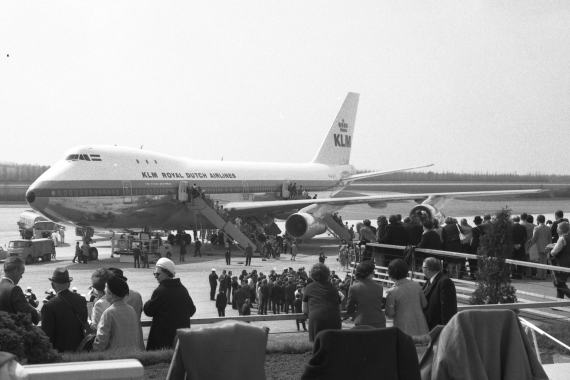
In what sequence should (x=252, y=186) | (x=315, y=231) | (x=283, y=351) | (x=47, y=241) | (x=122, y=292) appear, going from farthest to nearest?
(x=252, y=186)
(x=315, y=231)
(x=47, y=241)
(x=283, y=351)
(x=122, y=292)

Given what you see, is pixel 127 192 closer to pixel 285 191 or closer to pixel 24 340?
pixel 285 191

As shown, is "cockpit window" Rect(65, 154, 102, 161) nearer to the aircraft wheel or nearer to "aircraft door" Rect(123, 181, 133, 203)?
"aircraft door" Rect(123, 181, 133, 203)

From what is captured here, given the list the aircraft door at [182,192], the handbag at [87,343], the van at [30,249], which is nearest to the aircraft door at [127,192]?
the aircraft door at [182,192]

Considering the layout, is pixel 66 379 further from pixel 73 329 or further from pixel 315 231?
pixel 315 231

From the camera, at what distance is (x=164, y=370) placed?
6000 millimetres

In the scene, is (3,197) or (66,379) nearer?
(66,379)

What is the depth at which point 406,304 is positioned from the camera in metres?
7.22

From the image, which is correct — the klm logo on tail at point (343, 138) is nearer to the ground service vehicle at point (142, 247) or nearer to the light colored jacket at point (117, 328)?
the ground service vehicle at point (142, 247)

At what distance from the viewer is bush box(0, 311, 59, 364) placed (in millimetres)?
4367

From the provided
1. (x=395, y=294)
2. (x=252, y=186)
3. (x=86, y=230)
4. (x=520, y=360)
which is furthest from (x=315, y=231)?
(x=520, y=360)

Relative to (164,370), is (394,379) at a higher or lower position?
higher

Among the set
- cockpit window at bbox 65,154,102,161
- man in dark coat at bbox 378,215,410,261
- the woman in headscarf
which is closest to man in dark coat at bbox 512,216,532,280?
man in dark coat at bbox 378,215,410,261

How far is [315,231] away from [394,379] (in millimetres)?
23560

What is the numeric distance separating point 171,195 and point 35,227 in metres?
9.50
